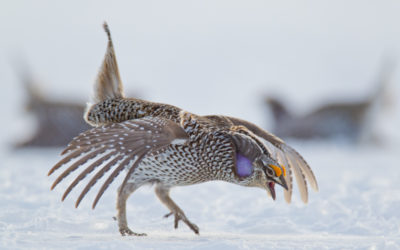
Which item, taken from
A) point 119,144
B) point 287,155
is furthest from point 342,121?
point 119,144

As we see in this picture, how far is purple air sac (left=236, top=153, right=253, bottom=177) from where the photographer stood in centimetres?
431

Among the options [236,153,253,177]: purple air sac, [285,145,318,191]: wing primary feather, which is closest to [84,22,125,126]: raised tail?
[236,153,253,177]: purple air sac

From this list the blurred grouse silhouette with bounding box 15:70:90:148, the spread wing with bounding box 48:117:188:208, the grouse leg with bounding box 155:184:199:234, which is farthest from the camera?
the blurred grouse silhouette with bounding box 15:70:90:148

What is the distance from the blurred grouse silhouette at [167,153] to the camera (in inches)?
153

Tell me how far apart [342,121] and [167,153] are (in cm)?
922

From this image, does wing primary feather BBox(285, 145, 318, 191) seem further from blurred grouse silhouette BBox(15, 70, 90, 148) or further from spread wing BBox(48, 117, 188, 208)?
blurred grouse silhouette BBox(15, 70, 90, 148)

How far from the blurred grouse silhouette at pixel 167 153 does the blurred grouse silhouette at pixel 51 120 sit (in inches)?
266

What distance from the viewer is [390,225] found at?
14.8ft

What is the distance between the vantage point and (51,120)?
38.5ft

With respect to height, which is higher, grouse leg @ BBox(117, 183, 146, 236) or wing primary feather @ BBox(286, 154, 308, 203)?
wing primary feather @ BBox(286, 154, 308, 203)

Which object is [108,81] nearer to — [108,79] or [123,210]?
[108,79]

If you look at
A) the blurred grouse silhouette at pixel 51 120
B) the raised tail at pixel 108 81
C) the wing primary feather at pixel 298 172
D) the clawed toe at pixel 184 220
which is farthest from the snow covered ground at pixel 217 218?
the blurred grouse silhouette at pixel 51 120

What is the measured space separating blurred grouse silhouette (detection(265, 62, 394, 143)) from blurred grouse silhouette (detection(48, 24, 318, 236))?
26.0 ft

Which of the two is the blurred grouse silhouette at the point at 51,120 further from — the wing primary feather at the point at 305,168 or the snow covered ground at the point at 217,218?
the wing primary feather at the point at 305,168
